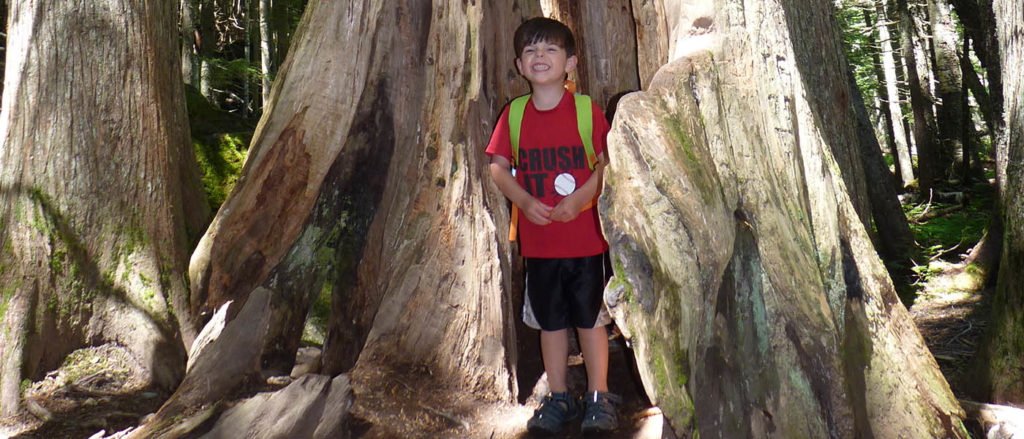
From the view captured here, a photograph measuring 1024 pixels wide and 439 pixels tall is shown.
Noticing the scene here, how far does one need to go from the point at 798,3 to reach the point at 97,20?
4.25 meters

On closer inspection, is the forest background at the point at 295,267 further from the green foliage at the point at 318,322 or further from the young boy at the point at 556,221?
the young boy at the point at 556,221

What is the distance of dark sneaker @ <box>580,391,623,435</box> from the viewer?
330 centimetres

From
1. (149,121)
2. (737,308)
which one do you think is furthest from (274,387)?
(737,308)

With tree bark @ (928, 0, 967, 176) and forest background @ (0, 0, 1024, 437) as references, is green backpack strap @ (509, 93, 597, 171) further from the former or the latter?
tree bark @ (928, 0, 967, 176)

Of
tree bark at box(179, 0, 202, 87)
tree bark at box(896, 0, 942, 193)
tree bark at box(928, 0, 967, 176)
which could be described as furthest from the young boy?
tree bark at box(896, 0, 942, 193)

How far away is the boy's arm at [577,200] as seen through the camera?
3.27m

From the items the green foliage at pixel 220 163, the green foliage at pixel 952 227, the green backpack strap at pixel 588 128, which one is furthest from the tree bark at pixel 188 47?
the green foliage at pixel 952 227

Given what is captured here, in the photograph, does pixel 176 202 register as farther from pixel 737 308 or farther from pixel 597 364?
pixel 737 308

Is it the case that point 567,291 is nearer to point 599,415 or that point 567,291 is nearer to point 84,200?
point 599,415

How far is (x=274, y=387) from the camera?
351 centimetres

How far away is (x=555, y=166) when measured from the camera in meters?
3.45

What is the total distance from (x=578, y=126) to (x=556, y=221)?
0.45 metres

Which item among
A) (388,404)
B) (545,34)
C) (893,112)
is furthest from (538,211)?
(893,112)

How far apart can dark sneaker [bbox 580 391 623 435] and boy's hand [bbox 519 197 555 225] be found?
2.71 feet
